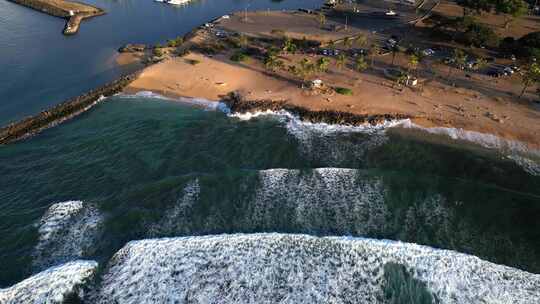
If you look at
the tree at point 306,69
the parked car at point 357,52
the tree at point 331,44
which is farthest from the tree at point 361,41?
the tree at point 306,69

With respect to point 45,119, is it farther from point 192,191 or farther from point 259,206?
point 259,206

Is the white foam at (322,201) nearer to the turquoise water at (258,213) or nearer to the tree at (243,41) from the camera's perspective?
the turquoise water at (258,213)

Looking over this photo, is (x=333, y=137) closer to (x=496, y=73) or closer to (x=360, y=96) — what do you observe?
(x=360, y=96)

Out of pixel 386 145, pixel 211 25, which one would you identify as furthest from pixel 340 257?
pixel 211 25

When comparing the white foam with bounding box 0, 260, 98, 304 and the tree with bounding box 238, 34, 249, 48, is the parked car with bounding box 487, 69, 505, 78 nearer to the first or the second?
the tree with bounding box 238, 34, 249, 48

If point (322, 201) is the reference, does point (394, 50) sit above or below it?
above

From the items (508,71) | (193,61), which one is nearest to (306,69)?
(193,61)
